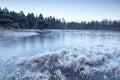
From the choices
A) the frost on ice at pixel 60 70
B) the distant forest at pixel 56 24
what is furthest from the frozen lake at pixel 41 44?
the distant forest at pixel 56 24

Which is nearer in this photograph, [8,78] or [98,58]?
[8,78]

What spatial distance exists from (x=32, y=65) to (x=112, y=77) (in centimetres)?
335

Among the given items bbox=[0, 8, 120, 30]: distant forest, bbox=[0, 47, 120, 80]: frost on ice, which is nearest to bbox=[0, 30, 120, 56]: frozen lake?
bbox=[0, 47, 120, 80]: frost on ice

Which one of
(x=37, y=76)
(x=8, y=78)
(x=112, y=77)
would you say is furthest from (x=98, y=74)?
(x=8, y=78)

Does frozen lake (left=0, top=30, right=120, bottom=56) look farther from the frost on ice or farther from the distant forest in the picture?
the distant forest

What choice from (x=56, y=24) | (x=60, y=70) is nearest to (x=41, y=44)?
(x=60, y=70)

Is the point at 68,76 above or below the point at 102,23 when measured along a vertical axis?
below

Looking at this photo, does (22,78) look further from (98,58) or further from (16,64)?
(98,58)

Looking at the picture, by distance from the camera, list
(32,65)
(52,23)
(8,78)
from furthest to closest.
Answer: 1. (52,23)
2. (32,65)
3. (8,78)

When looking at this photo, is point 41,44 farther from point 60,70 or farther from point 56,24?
point 56,24

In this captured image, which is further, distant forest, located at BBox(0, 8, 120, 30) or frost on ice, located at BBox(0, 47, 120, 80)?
distant forest, located at BBox(0, 8, 120, 30)

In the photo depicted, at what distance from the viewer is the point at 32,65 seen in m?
5.68

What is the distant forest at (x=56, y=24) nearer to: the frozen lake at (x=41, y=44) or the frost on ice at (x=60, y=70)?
the frozen lake at (x=41, y=44)

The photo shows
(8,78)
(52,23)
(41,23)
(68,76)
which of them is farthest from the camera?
(52,23)
